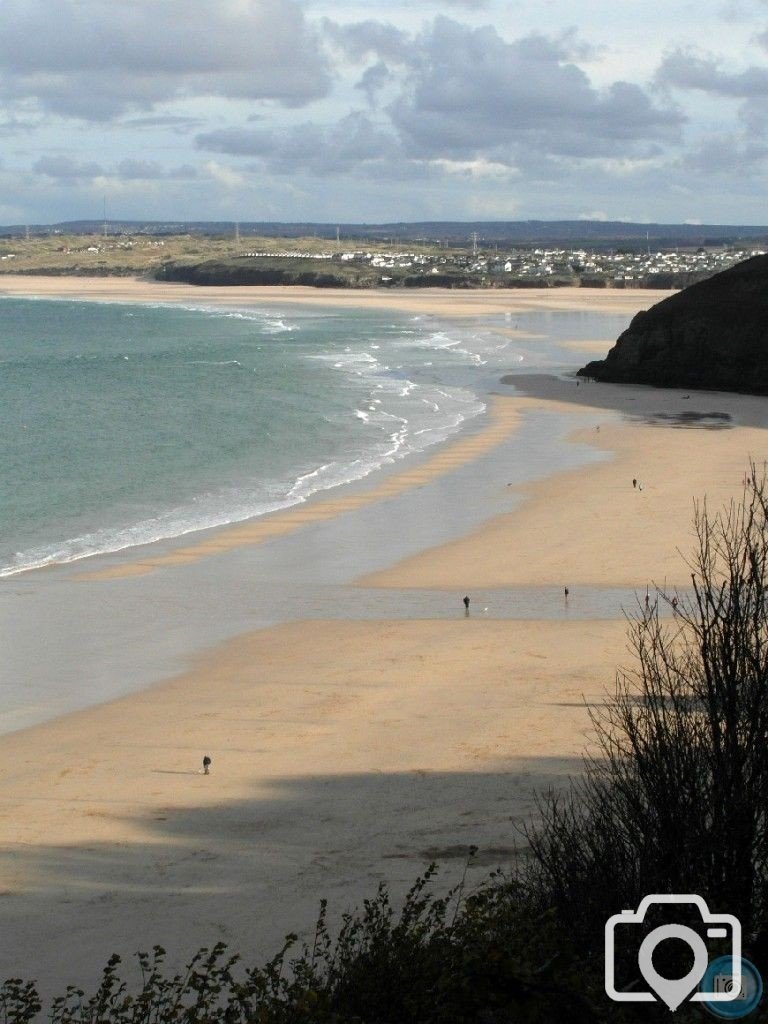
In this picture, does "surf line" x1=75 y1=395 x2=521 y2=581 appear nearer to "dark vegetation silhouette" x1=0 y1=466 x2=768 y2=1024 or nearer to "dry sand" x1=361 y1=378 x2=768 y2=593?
"dry sand" x1=361 y1=378 x2=768 y2=593

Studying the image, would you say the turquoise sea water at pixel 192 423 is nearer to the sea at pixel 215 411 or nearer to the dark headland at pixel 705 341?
the sea at pixel 215 411

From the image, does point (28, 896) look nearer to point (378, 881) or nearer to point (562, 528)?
point (378, 881)

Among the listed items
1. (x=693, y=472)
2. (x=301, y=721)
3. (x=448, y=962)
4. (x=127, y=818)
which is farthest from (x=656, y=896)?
(x=693, y=472)

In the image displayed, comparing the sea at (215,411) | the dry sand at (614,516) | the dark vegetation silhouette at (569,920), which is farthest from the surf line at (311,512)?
the dark vegetation silhouette at (569,920)

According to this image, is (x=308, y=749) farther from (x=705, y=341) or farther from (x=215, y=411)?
(x=705, y=341)

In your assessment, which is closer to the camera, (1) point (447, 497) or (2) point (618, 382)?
(1) point (447, 497)

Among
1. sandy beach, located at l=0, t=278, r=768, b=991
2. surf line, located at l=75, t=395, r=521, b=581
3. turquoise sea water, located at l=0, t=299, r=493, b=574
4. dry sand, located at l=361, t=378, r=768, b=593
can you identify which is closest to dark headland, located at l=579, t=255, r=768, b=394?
dry sand, located at l=361, t=378, r=768, b=593

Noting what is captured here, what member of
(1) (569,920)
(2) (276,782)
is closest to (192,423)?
(2) (276,782)
